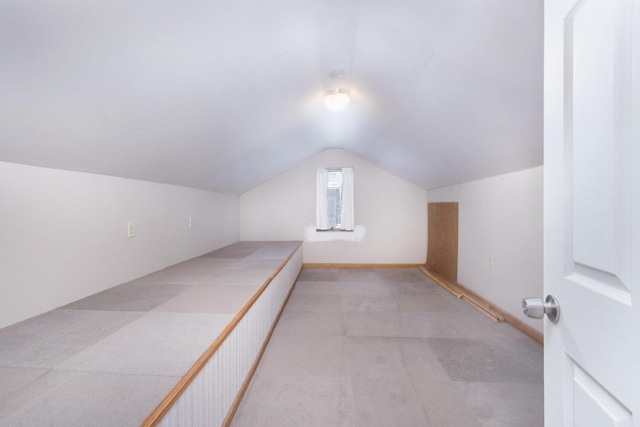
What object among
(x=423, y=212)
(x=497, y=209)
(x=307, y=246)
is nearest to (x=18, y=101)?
(x=497, y=209)

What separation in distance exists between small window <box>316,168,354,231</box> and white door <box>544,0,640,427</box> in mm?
3974

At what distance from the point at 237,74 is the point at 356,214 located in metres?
3.51

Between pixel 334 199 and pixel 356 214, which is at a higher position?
pixel 334 199

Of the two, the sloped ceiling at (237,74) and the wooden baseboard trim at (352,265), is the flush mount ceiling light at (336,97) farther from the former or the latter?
the wooden baseboard trim at (352,265)

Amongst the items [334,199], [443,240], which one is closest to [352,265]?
[334,199]

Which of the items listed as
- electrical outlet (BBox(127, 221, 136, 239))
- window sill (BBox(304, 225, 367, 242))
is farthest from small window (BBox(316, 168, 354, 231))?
electrical outlet (BBox(127, 221, 136, 239))

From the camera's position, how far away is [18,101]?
984 mm

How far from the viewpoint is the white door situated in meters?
0.45

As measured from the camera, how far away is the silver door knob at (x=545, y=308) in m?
0.64

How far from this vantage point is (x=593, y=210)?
535 mm

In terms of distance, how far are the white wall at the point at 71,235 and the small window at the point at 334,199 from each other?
257 cm

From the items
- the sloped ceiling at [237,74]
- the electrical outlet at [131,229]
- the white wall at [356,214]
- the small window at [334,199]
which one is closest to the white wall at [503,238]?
the sloped ceiling at [237,74]

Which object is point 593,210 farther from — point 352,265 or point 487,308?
point 352,265

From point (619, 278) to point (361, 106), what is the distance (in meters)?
2.26
